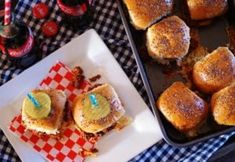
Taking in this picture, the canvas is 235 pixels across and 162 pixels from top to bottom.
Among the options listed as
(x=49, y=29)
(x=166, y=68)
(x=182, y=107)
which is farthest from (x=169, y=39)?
(x=49, y=29)

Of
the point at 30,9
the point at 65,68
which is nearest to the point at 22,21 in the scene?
the point at 30,9

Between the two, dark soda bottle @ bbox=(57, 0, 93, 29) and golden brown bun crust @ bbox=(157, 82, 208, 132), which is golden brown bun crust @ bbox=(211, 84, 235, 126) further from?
dark soda bottle @ bbox=(57, 0, 93, 29)

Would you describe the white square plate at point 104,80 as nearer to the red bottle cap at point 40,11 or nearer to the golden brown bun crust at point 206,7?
the red bottle cap at point 40,11

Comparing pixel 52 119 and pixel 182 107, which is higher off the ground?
pixel 52 119

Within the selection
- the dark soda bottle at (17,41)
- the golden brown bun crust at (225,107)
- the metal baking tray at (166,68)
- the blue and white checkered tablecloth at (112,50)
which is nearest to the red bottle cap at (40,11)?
the blue and white checkered tablecloth at (112,50)

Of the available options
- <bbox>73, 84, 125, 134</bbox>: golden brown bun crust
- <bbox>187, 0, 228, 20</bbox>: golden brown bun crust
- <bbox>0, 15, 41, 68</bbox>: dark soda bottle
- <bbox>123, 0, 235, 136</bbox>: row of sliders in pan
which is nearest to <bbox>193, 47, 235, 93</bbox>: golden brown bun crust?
<bbox>123, 0, 235, 136</bbox>: row of sliders in pan

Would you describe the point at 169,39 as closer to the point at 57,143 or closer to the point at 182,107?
the point at 182,107
